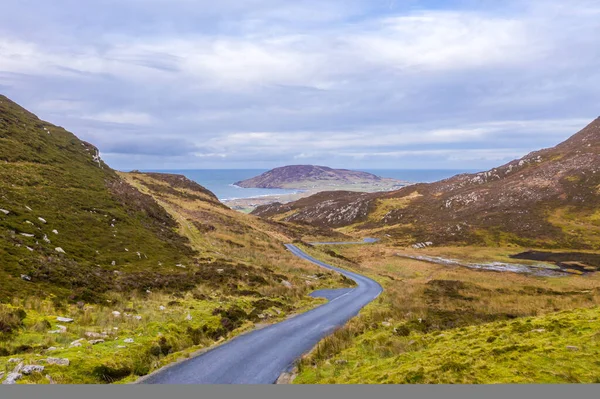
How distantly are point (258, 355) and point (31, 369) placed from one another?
911cm

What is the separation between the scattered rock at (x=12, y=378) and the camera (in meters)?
11.5

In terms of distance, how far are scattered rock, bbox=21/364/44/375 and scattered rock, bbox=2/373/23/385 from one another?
0.28m

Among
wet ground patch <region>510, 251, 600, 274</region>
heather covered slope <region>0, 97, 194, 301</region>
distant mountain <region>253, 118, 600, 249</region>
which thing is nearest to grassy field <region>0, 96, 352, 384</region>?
heather covered slope <region>0, 97, 194, 301</region>

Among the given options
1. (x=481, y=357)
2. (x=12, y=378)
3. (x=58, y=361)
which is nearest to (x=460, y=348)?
(x=481, y=357)

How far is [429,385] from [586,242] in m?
112

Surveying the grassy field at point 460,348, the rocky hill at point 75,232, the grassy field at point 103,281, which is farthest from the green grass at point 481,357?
the rocky hill at point 75,232

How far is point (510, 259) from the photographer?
83.3m

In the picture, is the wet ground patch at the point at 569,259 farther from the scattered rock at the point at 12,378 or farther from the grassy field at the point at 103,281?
the scattered rock at the point at 12,378

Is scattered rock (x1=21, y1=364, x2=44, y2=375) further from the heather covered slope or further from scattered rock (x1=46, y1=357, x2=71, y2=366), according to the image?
the heather covered slope

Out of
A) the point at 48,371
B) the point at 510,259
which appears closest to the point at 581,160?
the point at 510,259

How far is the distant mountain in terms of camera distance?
107 m

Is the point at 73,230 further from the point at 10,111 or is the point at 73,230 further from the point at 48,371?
the point at 10,111

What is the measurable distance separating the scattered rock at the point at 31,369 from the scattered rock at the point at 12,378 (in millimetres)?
284

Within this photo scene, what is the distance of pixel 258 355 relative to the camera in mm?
17828
